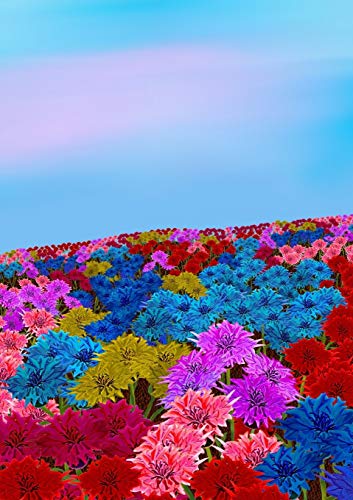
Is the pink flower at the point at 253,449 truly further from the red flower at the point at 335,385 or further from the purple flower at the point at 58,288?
the purple flower at the point at 58,288

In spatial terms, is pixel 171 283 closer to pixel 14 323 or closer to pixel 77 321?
pixel 14 323

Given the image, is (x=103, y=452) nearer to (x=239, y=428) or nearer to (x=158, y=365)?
(x=239, y=428)

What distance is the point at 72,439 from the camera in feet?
9.08

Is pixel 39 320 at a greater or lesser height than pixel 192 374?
greater

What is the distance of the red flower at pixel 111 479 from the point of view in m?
2.46

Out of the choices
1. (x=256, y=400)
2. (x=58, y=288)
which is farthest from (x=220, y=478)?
(x=58, y=288)

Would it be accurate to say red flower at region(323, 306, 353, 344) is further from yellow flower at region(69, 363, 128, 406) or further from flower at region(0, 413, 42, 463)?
flower at region(0, 413, 42, 463)

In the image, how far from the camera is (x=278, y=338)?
511 cm

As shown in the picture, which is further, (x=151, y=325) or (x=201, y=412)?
(x=151, y=325)

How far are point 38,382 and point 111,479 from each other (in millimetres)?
1223

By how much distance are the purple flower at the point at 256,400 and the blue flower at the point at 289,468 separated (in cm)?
55

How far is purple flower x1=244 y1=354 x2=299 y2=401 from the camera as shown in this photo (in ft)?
11.7

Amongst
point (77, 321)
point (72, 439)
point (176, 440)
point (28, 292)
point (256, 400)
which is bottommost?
point (176, 440)

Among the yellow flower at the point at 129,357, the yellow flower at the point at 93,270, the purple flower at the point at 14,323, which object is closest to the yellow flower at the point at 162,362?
the yellow flower at the point at 129,357
